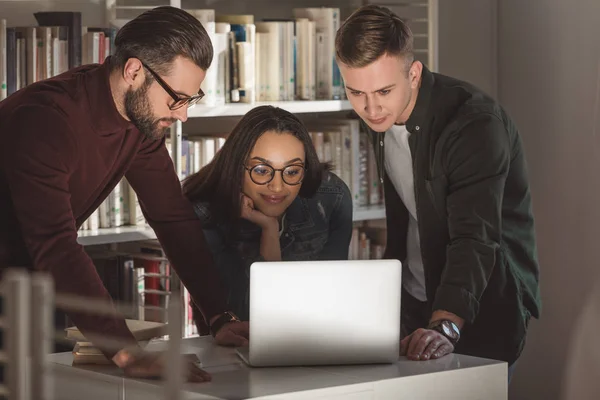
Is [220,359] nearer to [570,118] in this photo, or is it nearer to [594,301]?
[594,301]

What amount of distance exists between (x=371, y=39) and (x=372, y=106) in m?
0.17

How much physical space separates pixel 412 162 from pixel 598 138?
140 centimetres

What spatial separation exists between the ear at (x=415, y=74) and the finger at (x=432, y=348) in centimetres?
71

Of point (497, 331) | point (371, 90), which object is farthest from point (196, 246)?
point (497, 331)

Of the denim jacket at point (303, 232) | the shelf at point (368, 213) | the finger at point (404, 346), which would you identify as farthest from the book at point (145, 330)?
the shelf at point (368, 213)

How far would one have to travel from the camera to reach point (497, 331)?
2756mm

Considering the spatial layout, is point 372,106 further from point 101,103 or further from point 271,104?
point 271,104

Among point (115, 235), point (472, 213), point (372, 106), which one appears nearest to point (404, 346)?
point (472, 213)

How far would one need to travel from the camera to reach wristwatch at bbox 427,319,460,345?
7.73 ft

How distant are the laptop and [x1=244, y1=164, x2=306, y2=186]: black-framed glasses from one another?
831 mm

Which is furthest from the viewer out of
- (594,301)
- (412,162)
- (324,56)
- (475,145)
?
(324,56)

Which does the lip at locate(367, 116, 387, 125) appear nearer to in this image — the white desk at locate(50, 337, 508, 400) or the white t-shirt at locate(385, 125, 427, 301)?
the white t-shirt at locate(385, 125, 427, 301)

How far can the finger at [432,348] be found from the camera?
221cm

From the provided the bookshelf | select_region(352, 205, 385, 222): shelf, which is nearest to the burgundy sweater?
the bookshelf
